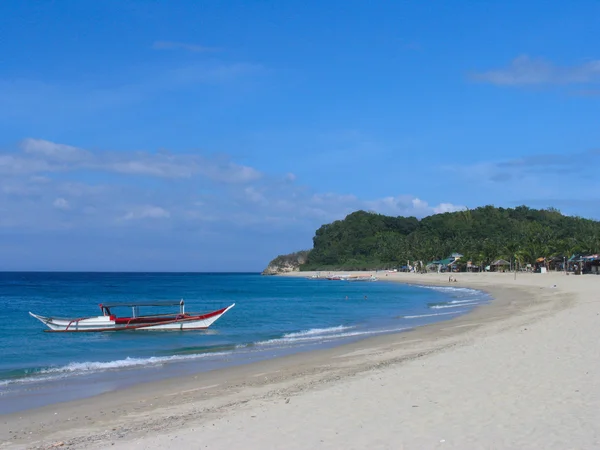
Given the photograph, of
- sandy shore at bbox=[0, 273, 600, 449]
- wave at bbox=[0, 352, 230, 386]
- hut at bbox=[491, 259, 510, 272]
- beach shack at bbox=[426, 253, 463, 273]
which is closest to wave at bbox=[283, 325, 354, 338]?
wave at bbox=[0, 352, 230, 386]

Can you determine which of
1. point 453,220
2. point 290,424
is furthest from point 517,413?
point 453,220

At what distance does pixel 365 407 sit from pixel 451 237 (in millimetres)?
154482

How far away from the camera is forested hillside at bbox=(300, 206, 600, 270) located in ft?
346

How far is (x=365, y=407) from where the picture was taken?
943 cm

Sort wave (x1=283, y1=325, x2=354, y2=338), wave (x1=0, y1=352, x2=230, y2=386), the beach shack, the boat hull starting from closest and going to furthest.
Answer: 1. wave (x1=0, y1=352, x2=230, y2=386)
2. wave (x1=283, y1=325, x2=354, y2=338)
3. the boat hull
4. the beach shack

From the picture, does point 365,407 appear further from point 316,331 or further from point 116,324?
point 116,324

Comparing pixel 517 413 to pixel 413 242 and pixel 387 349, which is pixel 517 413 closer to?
pixel 387 349

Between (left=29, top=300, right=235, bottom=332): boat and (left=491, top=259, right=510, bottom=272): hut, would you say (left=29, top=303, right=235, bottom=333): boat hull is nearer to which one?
(left=29, top=300, right=235, bottom=332): boat

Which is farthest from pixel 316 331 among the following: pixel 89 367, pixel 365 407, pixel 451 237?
pixel 451 237

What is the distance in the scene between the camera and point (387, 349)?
18.2 metres

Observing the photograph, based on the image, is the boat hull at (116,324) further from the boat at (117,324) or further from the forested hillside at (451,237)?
the forested hillside at (451,237)

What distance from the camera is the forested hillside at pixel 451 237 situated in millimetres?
105312

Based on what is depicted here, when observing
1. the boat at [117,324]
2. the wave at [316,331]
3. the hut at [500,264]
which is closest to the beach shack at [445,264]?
the hut at [500,264]

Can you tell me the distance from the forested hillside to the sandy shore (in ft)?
289
